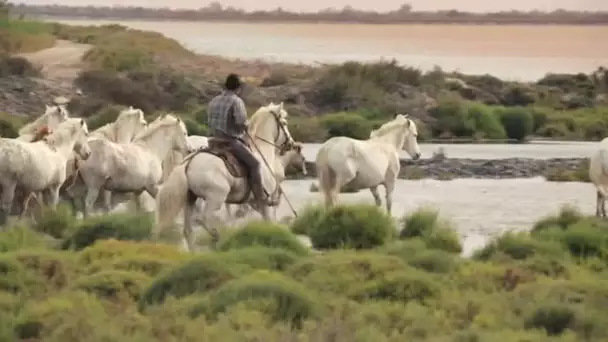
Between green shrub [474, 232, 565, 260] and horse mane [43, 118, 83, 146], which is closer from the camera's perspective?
green shrub [474, 232, 565, 260]

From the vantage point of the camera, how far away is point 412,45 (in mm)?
66312

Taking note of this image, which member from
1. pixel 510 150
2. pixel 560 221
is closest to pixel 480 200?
pixel 560 221

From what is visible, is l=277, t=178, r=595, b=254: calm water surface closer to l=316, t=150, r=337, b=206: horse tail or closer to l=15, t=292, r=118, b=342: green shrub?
l=316, t=150, r=337, b=206: horse tail

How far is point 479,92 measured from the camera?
6097 centimetres

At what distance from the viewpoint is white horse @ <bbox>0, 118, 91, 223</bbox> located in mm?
17391

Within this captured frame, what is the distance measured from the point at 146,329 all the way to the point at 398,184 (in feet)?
60.7

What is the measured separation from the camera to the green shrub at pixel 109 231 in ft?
53.8

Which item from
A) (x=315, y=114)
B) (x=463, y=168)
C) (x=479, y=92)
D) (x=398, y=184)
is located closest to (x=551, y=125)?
(x=315, y=114)

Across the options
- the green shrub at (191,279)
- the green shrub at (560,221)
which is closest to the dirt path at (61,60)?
the green shrub at (560,221)

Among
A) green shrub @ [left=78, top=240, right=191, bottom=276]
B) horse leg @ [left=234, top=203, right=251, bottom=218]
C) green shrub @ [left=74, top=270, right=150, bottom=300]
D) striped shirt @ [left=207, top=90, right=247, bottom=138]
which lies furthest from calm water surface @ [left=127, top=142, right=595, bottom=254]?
green shrub @ [left=74, top=270, right=150, bottom=300]

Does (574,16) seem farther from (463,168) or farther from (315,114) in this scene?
(463,168)

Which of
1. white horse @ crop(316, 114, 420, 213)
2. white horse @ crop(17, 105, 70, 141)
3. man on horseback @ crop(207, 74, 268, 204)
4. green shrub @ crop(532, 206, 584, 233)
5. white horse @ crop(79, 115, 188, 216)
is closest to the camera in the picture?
man on horseback @ crop(207, 74, 268, 204)

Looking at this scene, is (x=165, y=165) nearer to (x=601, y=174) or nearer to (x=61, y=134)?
(x=61, y=134)

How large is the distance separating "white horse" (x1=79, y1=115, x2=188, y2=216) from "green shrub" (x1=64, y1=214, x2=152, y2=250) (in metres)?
2.31
